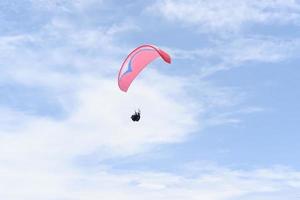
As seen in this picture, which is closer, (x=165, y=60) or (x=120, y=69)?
(x=165, y=60)

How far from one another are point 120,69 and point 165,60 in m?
9.27

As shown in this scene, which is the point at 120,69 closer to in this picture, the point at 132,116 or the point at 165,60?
the point at 132,116

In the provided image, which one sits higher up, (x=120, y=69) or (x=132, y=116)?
(x=120, y=69)

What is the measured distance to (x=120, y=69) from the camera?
5212 cm

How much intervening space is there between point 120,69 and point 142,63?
2.18 metres

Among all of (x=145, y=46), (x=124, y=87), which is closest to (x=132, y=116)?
(x=124, y=87)

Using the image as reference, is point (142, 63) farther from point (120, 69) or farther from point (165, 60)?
point (165, 60)

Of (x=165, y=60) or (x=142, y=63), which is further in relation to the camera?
(x=142, y=63)

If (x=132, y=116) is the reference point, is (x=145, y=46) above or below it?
above

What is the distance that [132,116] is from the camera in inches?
2073

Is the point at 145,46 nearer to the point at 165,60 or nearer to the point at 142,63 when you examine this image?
the point at 142,63

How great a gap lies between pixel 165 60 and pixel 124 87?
338 inches

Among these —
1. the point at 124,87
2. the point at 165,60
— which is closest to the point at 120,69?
the point at 124,87

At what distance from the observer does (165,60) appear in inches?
1722
